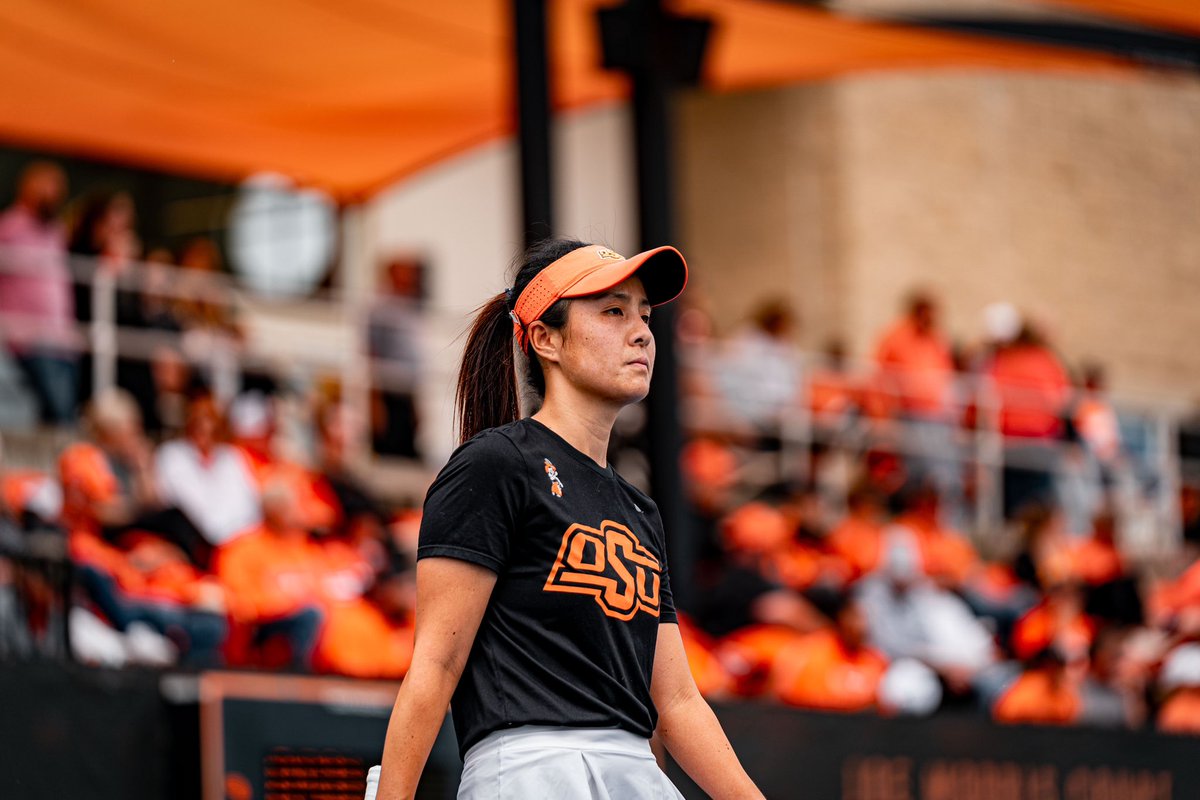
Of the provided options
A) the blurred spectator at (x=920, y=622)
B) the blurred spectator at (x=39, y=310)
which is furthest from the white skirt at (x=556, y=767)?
the blurred spectator at (x=39, y=310)

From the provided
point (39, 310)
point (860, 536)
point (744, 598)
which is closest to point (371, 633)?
point (744, 598)

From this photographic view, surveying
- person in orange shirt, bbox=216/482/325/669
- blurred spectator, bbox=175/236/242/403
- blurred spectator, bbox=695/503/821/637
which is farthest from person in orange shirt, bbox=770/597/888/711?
blurred spectator, bbox=175/236/242/403

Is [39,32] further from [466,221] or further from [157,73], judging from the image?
[466,221]

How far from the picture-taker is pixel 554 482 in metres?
3.35

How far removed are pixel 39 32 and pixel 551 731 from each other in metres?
7.00

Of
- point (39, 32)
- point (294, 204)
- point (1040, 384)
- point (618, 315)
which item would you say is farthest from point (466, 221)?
point (618, 315)

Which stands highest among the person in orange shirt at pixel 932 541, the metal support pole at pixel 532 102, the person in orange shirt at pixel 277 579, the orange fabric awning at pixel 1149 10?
the orange fabric awning at pixel 1149 10

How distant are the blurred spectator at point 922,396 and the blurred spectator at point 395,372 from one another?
3294 millimetres

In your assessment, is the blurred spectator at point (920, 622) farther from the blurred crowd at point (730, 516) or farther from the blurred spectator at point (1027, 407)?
the blurred spectator at point (1027, 407)

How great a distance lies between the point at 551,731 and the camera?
10.7ft

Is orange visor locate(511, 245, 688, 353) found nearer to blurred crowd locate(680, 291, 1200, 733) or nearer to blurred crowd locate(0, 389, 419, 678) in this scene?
blurred crowd locate(0, 389, 419, 678)

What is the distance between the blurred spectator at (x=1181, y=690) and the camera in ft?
32.3

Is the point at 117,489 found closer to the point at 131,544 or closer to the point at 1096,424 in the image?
the point at 131,544

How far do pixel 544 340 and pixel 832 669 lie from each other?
257 inches
